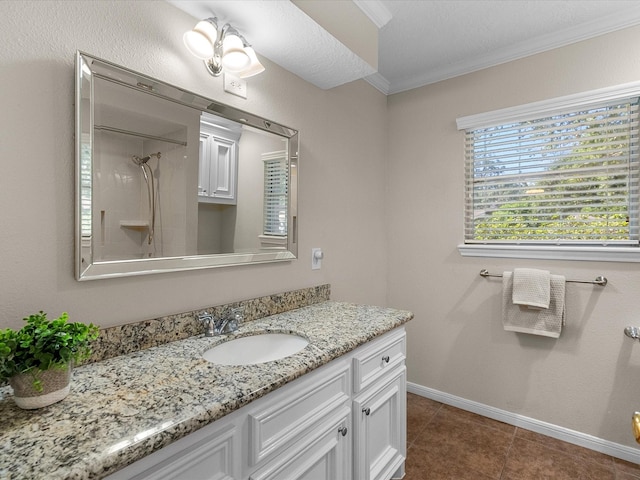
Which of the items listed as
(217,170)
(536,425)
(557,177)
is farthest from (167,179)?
(536,425)

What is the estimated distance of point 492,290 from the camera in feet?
7.45

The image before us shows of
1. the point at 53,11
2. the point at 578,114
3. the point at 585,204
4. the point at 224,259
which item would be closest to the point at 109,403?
the point at 224,259

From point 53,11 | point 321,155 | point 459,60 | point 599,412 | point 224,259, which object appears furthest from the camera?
point 459,60

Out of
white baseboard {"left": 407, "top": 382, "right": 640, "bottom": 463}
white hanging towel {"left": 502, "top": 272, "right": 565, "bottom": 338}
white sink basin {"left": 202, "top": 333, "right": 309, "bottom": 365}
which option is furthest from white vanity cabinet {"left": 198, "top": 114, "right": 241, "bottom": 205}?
white baseboard {"left": 407, "top": 382, "right": 640, "bottom": 463}

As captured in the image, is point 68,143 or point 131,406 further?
point 68,143

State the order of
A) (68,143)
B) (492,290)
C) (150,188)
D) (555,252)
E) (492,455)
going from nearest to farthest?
(68,143) < (150,188) < (492,455) < (555,252) < (492,290)

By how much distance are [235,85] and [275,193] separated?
54 centimetres

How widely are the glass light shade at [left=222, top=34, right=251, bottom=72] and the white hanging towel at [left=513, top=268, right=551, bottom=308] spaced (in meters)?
1.94

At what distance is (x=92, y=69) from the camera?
1.09 metres

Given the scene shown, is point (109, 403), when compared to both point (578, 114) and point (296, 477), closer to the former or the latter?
point (296, 477)

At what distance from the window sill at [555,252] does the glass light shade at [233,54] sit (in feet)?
5.96

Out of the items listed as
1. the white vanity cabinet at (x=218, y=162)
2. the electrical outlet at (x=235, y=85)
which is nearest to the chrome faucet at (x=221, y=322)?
the white vanity cabinet at (x=218, y=162)

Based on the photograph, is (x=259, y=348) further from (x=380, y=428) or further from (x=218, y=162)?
(x=218, y=162)

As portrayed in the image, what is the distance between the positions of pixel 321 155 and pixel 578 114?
1.55m
